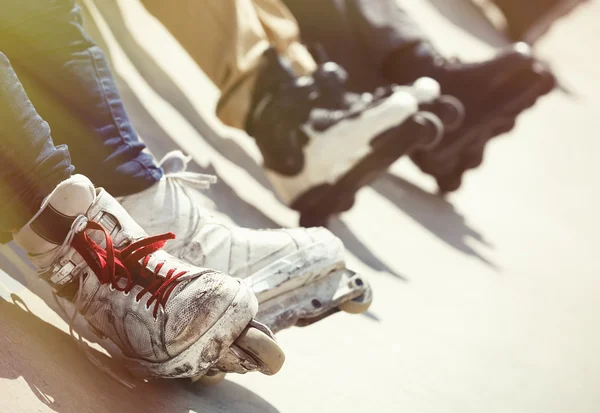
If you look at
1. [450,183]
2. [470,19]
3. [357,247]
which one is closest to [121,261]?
[357,247]

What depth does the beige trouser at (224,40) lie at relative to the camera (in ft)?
4.69

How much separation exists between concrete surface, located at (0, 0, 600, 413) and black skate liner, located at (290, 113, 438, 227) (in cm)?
8

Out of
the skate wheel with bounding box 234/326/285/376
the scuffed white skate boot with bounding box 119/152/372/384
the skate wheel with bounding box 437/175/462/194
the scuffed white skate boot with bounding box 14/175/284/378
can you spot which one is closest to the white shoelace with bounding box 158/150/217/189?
the scuffed white skate boot with bounding box 119/152/372/384

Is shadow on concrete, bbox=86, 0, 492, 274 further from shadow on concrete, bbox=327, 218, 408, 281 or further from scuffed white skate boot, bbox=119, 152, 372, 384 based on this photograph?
scuffed white skate boot, bbox=119, 152, 372, 384

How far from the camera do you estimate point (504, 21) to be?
4789 millimetres

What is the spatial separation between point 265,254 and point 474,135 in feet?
4.06

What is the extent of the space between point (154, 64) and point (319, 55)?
1.89ft

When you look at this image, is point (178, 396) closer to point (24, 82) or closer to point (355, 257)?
point (24, 82)

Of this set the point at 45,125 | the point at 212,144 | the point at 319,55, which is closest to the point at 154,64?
the point at 212,144

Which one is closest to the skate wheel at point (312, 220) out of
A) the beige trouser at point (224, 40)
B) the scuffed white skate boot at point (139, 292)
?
the beige trouser at point (224, 40)

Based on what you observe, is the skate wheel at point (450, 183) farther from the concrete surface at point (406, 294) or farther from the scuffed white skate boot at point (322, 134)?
the scuffed white skate boot at point (322, 134)

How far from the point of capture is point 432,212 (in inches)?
79.7

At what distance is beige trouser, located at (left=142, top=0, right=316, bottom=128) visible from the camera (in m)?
A: 1.43

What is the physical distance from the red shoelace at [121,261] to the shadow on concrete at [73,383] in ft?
0.30
